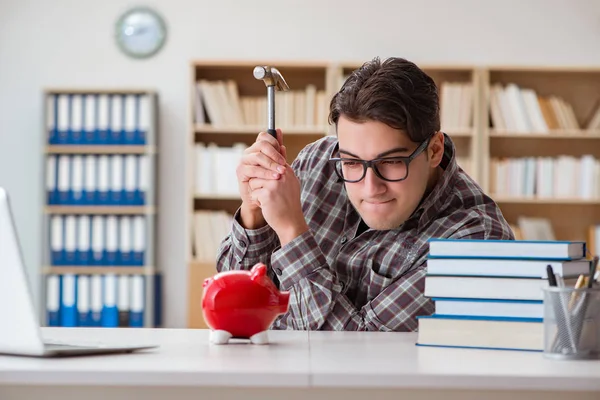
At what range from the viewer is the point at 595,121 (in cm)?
495

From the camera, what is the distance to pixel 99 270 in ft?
16.0

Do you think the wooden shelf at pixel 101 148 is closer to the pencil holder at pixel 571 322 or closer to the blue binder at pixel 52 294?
the blue binder at pixel 52 294

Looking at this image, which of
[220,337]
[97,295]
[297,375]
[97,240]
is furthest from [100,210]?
[297,375]

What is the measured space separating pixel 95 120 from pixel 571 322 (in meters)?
3.99

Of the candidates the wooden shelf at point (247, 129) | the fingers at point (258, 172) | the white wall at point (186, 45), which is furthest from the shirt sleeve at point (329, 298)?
the white wall at point (186, 45)

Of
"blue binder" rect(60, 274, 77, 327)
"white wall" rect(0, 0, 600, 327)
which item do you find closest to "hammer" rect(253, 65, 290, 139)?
"blue binder" rect(60, 274, 77, 327)

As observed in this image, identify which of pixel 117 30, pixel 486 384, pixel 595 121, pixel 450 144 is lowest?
pixel 486 384

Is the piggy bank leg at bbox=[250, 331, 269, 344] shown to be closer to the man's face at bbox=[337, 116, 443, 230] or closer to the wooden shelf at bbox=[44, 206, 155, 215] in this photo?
the man's face at bbox=[337, 116, 443, 230]

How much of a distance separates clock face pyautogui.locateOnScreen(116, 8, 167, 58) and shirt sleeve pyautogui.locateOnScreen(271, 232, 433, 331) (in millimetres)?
3719

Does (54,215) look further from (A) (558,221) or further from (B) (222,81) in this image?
(A) (558,221)

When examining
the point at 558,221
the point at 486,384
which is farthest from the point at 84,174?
the point at 486,384

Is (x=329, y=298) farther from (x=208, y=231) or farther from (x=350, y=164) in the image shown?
(x=208, y=231)

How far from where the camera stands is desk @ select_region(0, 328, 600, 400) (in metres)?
0.97

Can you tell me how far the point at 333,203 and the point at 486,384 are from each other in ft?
3.12
